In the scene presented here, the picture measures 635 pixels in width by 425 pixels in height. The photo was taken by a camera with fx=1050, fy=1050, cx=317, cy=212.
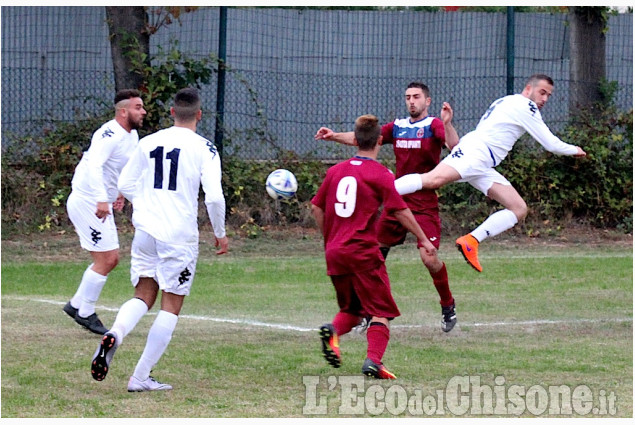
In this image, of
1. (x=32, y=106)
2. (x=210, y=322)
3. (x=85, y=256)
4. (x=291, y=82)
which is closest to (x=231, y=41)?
(x=291, y=82)

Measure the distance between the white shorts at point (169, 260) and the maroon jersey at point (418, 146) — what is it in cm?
302

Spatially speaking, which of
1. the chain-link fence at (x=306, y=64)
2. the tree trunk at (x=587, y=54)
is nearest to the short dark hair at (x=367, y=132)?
the chain-link fence at (x=306, y=64)

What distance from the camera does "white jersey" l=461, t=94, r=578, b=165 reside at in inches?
386

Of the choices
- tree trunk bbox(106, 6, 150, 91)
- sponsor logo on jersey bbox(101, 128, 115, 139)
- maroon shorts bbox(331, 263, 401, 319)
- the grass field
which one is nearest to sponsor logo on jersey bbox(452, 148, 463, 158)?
the grass field

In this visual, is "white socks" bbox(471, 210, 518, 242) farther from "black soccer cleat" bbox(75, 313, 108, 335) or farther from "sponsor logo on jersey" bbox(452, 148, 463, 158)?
"black soccer cleat" bbox(75, 313, 108, 335)

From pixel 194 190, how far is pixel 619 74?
13.9 metres

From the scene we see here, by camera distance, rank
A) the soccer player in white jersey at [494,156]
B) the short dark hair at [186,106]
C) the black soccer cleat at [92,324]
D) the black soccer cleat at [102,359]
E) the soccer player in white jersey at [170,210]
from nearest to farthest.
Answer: the black soccer cleat at [102,359] < the soccer player in white jersey at [170,210] < the short dark hair at [186,106] < the black soccer cleat at [92,324] < the soccer player in white jersey at [494,156]

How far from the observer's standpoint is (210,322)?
32.8ft

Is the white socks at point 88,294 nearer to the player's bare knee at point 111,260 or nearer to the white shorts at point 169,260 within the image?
the player's bare knee at point 111,260

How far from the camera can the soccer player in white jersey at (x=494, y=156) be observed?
9.47 m

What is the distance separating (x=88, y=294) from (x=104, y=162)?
47.4 inches

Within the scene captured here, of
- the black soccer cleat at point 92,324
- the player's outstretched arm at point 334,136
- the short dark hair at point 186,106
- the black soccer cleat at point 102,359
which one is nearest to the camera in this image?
the black soccer cleat at point 102,359

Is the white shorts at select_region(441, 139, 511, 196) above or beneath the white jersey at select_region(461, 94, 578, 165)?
beneath

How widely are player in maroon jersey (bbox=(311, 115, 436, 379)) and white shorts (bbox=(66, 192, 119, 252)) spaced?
9.99 feet
